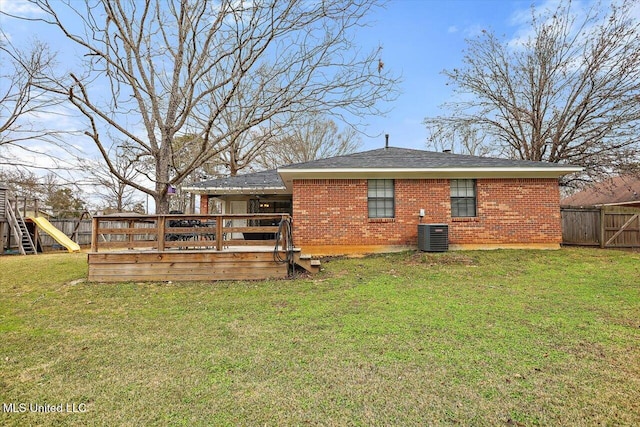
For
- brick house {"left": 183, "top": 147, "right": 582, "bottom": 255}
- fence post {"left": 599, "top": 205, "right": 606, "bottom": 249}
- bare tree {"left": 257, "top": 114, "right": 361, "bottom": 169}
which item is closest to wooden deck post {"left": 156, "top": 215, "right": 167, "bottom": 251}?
brick house {"left": 183, "top": 147, "right": 582, "bottom": 255}

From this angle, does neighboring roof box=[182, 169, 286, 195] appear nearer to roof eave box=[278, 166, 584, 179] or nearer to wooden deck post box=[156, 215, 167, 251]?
roof eave box=[278, 166, 584, 179]

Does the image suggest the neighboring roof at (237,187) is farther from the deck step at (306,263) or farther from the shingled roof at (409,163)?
the deck step at (306,263)

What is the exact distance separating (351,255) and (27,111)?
11054mm

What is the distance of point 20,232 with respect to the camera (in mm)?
13391

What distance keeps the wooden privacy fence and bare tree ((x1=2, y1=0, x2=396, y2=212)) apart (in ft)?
28.3

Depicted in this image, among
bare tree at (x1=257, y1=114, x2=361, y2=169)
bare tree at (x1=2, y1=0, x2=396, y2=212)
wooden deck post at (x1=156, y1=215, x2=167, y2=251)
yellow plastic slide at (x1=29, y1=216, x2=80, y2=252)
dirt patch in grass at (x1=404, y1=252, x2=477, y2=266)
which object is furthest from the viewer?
bare tree at (x1=257, y1=114, x2=361, y2=169)

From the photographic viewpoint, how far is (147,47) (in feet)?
29.9

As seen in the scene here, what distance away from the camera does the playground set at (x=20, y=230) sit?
1338cm

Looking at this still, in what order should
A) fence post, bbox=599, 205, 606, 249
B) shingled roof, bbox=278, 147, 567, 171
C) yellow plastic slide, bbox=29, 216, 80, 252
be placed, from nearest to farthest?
shingled roof, bbox=278, 147, 567, 171 → fence post, bbox=599, 205, 606, 249 → yellow plastic slide, bbox=29, 216, 80, 252

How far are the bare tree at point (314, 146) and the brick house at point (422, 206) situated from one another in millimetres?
12833

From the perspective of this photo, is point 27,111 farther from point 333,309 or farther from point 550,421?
point 550,421

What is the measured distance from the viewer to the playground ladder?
13.3 meters

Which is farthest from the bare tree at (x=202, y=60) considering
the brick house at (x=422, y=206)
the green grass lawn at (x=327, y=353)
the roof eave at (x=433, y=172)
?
the green grass lawn at (x=327, y=353)

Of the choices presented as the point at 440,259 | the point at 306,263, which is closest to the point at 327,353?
the point at 306,263
